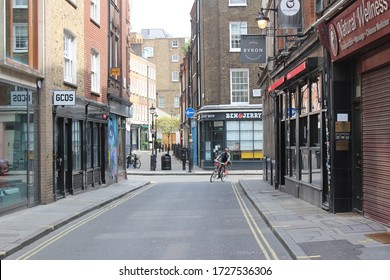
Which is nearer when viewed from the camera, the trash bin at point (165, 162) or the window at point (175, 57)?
the trash bin at point (165, 162)

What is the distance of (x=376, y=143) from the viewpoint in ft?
32.5

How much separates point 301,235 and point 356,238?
960mm

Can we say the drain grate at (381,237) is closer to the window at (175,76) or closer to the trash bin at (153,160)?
the trash bin at (153,160)

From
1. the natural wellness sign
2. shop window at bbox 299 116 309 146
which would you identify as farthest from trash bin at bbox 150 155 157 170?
the natural wellness sign

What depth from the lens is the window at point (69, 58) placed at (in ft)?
56.3

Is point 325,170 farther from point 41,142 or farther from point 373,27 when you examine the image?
point 41,142

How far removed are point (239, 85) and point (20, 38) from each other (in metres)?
25.2

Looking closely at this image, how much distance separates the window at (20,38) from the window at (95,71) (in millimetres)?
6537

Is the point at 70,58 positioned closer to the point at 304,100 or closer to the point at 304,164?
the point at 304,100

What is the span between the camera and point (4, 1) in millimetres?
12195

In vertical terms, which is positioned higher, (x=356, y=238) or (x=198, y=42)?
(x=198, y=42)

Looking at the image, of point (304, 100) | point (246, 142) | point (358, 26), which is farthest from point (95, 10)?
point (246, 142)

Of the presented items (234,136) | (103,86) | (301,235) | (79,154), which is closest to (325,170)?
(301,235)

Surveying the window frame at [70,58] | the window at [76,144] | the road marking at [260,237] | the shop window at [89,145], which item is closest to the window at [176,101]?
the shop window at [89,145]
